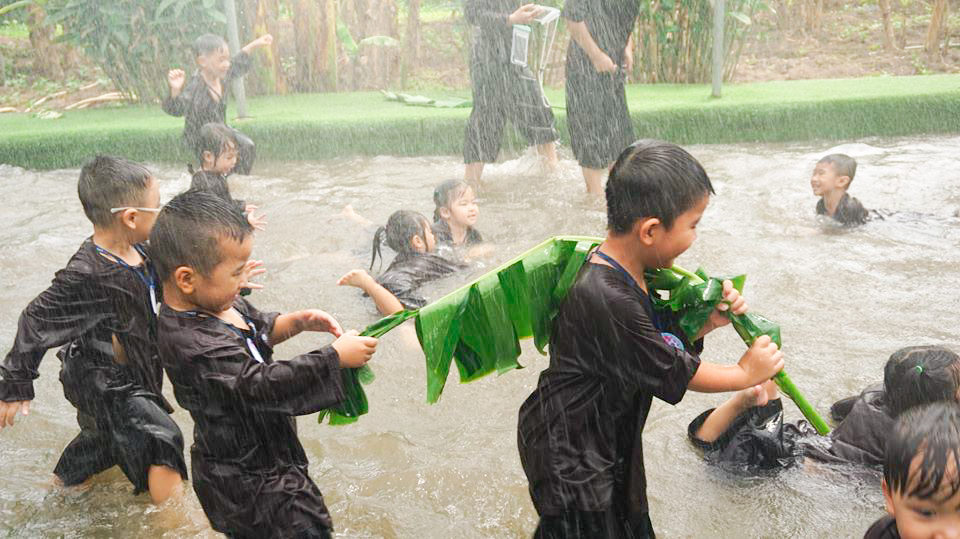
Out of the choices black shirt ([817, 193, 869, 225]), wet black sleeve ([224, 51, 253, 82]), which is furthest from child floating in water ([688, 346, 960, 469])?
wet black sleeve ([224, 51, 253, 82])

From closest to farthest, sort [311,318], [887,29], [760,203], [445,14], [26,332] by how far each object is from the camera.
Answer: [311,318] → [26,332] → [760,203] → [887,29] → [445,14]

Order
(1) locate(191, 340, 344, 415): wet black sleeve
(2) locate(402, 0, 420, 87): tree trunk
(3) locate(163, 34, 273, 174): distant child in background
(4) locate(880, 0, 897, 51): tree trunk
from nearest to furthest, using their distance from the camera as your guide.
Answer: (1) locate(191, 340, 344, 415): wet black sleeve < (3) locate(163, 34, 273, 174): distant child in background < (4) locate(880, 0, 897, 51): tree trunk < (2) locate(402, 0, 420, 87): tree trunk

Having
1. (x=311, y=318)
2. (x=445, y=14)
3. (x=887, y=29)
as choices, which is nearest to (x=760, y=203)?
(x=311, y=318)

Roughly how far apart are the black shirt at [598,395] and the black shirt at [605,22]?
491 centimetres

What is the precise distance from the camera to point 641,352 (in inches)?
101

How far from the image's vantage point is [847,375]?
16.0 feet

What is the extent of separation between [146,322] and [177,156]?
290 inches

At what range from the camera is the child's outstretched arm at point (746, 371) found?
8.73ft

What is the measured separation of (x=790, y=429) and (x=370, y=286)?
1.90 m

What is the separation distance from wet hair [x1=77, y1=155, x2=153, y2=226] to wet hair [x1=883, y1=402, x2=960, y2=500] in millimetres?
2749

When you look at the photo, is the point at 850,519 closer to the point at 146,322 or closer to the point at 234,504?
the point at 234,504

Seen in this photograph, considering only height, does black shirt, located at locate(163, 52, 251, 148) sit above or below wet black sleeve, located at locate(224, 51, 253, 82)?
below

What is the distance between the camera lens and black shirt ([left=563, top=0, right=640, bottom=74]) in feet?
24.1

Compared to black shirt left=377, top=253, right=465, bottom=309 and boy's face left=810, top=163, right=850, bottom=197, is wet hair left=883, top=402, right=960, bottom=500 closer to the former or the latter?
black shirt left=377, top=253, right=465, bottom=309
